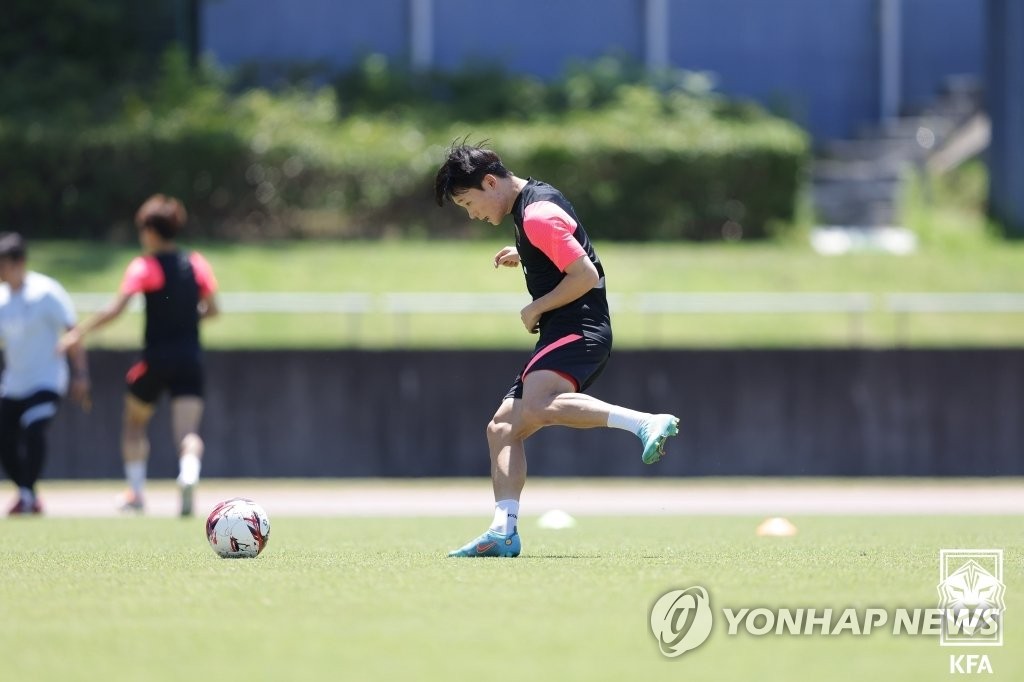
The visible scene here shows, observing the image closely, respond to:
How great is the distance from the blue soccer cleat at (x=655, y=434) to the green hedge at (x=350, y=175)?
1703 cm

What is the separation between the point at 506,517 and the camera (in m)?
7.48

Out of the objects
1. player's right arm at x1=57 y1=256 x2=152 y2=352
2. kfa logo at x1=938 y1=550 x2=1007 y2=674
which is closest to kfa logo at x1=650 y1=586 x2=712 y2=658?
kfa logo at x1=938 y1=550 x2=1007 y2=674

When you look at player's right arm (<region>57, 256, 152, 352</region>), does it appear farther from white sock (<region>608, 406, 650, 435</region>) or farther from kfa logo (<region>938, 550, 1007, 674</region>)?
kfa logo (<region>938, 550, 1007, 674</region>)

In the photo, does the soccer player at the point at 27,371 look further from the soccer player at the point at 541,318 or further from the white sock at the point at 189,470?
the soccer player at the point at 541,318

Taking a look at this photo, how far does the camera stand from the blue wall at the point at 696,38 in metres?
28.4

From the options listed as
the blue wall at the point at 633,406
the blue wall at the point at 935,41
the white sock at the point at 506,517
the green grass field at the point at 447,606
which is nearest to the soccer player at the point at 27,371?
the green grass field at the point at 447,606

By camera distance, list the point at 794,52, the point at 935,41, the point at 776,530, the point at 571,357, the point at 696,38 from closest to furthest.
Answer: the point at 571,357 → the point at 776,530 → the point at 696,38 → the point at 794,52 → the point at 935,41

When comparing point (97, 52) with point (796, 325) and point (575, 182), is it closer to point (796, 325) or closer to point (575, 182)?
point (575, 182)

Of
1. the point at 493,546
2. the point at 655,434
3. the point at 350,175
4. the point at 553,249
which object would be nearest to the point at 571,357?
the point at 553,249

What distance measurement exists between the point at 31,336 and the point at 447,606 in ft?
23.7

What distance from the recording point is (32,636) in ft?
16.9

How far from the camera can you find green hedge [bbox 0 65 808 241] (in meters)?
23.9

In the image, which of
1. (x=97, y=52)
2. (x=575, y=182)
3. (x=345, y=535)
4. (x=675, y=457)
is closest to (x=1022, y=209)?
(x=575, y=182)

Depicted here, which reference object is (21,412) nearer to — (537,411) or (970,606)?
(537,411)
